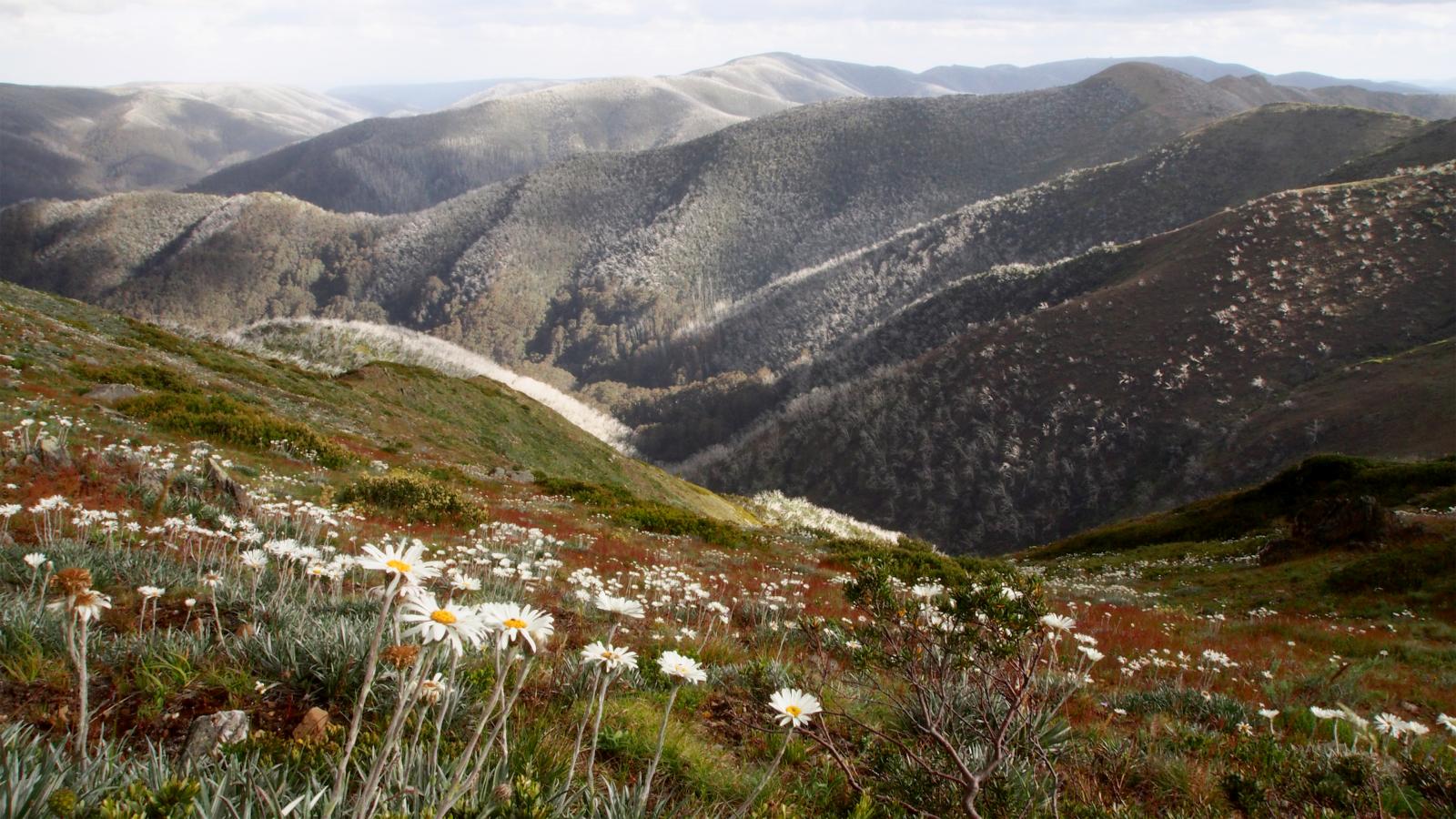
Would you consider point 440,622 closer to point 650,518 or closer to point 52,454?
point 52,454

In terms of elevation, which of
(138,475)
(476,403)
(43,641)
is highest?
(43,641)

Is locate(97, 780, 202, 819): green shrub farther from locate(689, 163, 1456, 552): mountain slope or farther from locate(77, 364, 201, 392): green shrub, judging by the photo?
locate(689, 163, 1456, 552): mountain slope

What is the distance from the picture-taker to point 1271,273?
245 ft

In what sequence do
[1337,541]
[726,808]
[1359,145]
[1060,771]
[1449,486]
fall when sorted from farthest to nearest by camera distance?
[1359,145] → [1449,486] → [1337,541] → [1060,771] → [726,808]

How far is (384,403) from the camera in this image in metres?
36.2

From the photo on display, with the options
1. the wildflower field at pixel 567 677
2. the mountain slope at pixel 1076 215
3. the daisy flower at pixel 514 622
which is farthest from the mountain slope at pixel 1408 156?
the daisy flower at pixel 514 622

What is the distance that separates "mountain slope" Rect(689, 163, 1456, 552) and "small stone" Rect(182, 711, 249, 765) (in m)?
69.2

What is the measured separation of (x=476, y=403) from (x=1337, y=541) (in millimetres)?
39861

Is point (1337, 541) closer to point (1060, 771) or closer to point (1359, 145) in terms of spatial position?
point (1060, 771)

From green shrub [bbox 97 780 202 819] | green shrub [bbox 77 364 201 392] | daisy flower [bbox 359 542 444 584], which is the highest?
daisy flower [bbox 359 542 444 584]

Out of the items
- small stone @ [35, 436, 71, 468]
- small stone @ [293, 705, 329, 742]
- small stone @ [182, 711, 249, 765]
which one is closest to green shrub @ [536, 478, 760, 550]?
small stone @ [35, 436, 71, 468]

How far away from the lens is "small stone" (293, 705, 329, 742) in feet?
9.57

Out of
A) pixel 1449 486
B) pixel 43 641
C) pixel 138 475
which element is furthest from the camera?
pixel 1449 486

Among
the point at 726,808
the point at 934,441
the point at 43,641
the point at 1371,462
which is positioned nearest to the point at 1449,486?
the point at 1371,462
